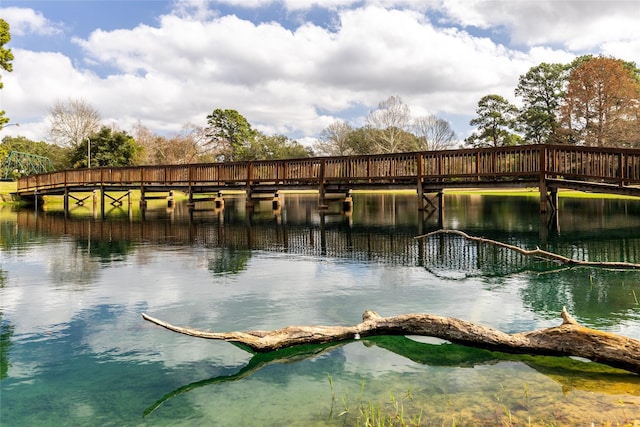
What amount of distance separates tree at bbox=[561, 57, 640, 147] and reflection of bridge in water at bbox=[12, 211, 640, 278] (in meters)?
33.2

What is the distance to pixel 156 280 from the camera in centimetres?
902

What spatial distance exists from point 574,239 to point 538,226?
3.48m

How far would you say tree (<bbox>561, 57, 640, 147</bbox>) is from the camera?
42125 mm

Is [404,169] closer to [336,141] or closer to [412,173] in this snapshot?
[412,173]

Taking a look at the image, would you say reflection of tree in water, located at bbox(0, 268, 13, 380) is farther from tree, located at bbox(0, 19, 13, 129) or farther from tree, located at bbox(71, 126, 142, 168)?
tree, located at bbox(71, 126, 142, 168)

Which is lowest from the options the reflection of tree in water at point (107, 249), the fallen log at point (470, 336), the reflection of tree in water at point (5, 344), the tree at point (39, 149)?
the reflection of tree in water at point (5, 344)

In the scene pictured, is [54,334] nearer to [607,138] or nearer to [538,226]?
[538,226]

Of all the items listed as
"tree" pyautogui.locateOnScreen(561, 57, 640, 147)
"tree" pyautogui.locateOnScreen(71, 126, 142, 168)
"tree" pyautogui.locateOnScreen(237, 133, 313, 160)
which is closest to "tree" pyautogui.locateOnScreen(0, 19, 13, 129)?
"tree" pyautogui.locateOnScreen(71, 126, 142, 168)

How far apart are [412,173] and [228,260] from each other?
46.3 feet

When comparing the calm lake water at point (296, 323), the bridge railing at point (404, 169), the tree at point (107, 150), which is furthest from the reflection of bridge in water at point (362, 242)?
the tree at point (107, 150)

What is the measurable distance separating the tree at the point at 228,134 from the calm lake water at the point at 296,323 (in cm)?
5840

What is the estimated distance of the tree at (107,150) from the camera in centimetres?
4934

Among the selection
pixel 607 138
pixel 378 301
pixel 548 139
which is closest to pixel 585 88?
pixel 607 138

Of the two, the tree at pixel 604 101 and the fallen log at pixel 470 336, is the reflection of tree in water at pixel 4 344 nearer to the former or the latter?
the fallen log at pixel 470 336
